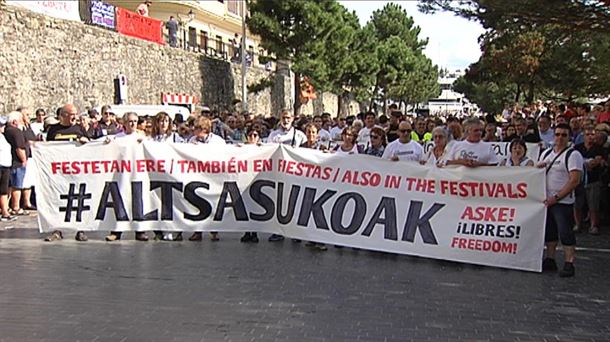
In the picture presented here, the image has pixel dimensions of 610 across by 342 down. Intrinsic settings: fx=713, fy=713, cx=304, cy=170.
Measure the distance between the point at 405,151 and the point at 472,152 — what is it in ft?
3.01

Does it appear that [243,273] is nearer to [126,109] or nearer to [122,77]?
[126,109]

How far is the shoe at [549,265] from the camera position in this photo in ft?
26.9

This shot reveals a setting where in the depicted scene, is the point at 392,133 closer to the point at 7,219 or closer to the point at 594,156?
the point at 594,156

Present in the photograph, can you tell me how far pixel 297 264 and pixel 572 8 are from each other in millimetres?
7490

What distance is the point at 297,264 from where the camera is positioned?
838 cm

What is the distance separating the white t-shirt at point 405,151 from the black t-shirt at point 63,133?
436 cm

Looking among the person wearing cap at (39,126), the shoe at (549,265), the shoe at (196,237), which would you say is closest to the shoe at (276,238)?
the shoe at (196,237)

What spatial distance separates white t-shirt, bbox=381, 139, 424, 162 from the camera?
9.20 meters

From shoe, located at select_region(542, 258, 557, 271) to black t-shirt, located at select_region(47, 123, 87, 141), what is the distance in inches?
253

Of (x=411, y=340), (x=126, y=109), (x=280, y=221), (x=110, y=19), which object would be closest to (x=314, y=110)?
(x=110, y=19)

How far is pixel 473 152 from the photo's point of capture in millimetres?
8711

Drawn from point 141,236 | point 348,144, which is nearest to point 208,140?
point 141,236

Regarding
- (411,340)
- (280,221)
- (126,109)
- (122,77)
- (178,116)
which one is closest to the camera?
(411,340)

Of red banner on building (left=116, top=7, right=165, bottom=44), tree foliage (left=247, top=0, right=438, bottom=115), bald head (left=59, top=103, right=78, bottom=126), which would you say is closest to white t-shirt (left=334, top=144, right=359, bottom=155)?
bald head (left=59, top=103, right=78, bottom=126)
